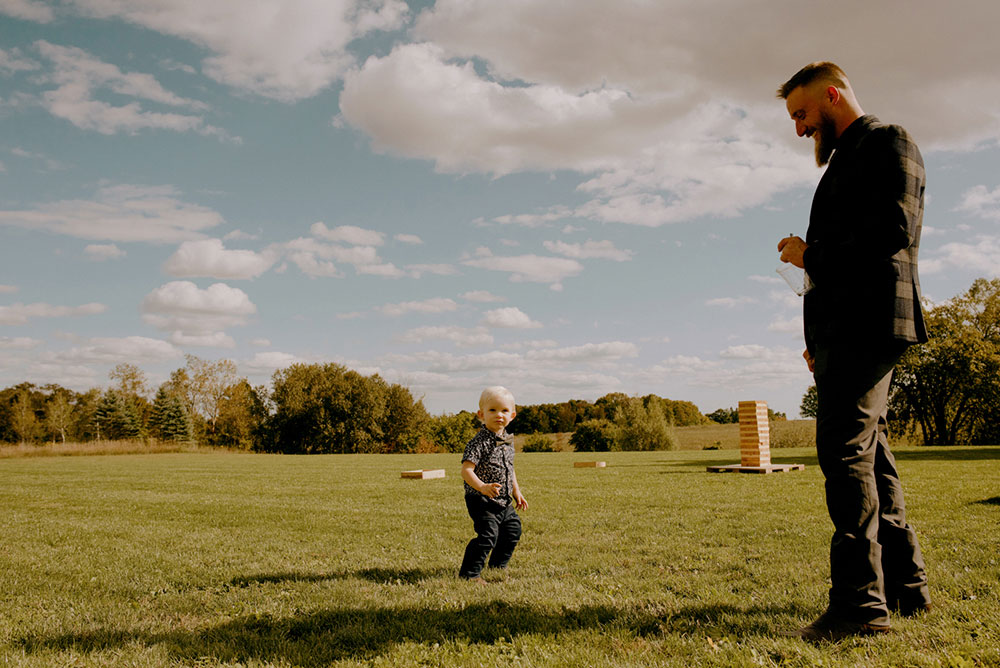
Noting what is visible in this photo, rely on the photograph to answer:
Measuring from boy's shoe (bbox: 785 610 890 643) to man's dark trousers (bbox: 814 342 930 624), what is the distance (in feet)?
0.08

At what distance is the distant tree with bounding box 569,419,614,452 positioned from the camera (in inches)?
2180

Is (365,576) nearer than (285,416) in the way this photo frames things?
Yes

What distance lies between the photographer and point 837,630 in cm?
292

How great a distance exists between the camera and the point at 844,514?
9.72 ft

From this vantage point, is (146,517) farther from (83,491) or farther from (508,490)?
(508,490)

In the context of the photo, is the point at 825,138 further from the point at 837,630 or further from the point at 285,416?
the point at 285,416

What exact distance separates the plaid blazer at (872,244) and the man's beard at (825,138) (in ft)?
0.55

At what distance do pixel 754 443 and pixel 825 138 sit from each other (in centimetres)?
1382

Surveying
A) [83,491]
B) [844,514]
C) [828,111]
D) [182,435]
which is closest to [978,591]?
[844,514]

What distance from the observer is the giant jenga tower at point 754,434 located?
1573cm

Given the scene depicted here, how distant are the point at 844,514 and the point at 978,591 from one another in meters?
1.62

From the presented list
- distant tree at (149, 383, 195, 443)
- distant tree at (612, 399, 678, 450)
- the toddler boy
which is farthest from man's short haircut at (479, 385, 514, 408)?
distant tree at (149, 383, 195, 443)

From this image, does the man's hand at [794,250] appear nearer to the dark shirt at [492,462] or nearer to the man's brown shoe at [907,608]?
the man's brown shoe at [907,608]

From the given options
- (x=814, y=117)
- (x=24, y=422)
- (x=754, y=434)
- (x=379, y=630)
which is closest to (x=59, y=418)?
(x=24, y=422)
